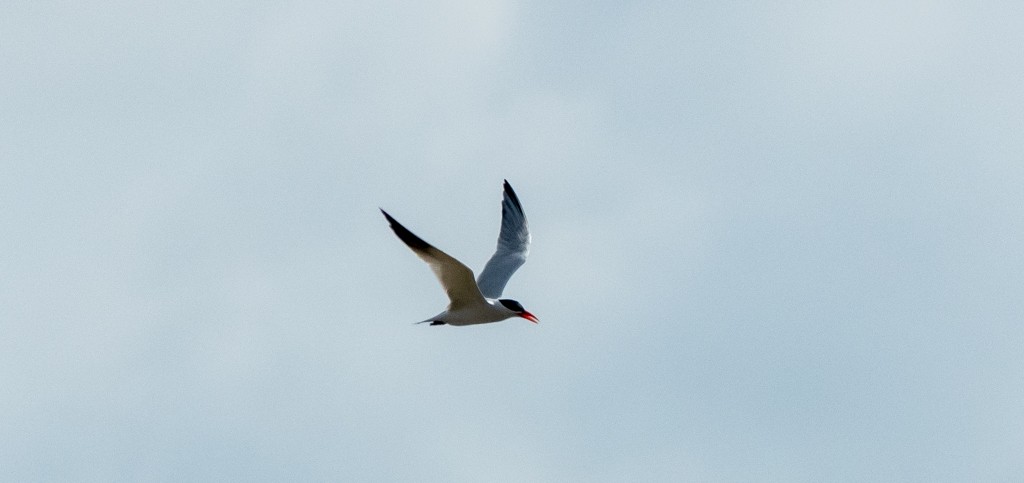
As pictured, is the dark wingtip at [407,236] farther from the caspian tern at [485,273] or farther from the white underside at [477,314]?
the white underside at [477,314]

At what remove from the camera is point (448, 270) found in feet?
71.0

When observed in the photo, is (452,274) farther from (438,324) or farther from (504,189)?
(504,189)

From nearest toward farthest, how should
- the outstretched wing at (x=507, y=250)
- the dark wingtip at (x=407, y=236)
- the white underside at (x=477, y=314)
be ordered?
the dark wingtip at (x=407, y=236) → the white underside at (x=477, y=314) → the outstretched wing at (x=507, y=250)

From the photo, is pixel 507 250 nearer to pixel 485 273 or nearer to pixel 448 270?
pixel 485 273

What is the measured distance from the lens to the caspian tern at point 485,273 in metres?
21.3

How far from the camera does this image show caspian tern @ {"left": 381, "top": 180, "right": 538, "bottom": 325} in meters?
21.3

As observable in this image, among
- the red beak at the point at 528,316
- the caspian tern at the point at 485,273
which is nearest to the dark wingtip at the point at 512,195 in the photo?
the caspian tern at the point at 485,273

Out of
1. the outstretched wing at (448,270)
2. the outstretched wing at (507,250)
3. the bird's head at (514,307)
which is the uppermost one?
the outstretched wing at (507,250)

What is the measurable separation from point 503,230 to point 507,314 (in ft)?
12.2

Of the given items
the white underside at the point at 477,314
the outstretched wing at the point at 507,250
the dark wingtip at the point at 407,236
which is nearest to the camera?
the dark wingtip at the point at 407,236

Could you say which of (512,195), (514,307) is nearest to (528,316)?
(514,307)

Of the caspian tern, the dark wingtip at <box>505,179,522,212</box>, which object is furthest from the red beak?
the dark wingtip at <box>505,179,522,212</box>

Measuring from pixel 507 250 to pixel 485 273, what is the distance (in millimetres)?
776

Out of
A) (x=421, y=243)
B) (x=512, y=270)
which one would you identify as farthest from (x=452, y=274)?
(x=512, y=270)
